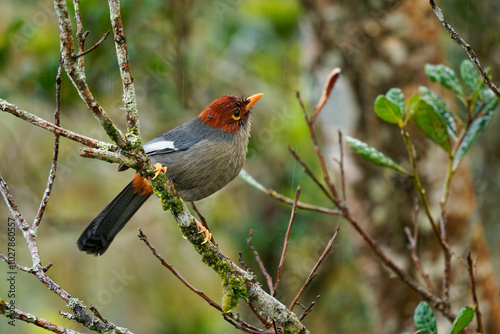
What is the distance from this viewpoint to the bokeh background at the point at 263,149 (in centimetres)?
423

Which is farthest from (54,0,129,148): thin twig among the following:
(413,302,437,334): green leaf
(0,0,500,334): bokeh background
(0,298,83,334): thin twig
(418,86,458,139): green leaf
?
(0,0,500,334): bokeh background

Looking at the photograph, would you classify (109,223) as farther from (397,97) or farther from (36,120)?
(397,97)

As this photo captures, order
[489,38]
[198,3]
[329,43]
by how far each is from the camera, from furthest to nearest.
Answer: [198,3]
[489,38]
[329,43]

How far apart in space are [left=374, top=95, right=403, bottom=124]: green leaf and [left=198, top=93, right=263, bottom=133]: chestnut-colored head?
80cm

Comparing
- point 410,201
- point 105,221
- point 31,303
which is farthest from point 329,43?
point 31,303

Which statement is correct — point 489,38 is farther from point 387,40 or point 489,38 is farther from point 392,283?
point 392,283

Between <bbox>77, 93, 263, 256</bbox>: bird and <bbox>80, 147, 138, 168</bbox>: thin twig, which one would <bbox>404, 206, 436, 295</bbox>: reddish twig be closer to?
<bbox>77, 93, 263, 256</bbox>: bird

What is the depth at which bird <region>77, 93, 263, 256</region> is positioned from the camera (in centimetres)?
305

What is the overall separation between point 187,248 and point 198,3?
9.05 feet

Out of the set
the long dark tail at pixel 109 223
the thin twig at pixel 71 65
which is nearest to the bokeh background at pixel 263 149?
the long dark tail at pixel 109 223

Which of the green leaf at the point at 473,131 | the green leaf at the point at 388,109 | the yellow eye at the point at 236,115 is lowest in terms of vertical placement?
the yellow eye at the point at 236,115

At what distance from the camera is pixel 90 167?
6.73m

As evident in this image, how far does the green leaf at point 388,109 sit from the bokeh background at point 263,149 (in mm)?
1239

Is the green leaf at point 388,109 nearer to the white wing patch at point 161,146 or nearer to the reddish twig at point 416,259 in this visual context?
the reddish twig at point 416,259
